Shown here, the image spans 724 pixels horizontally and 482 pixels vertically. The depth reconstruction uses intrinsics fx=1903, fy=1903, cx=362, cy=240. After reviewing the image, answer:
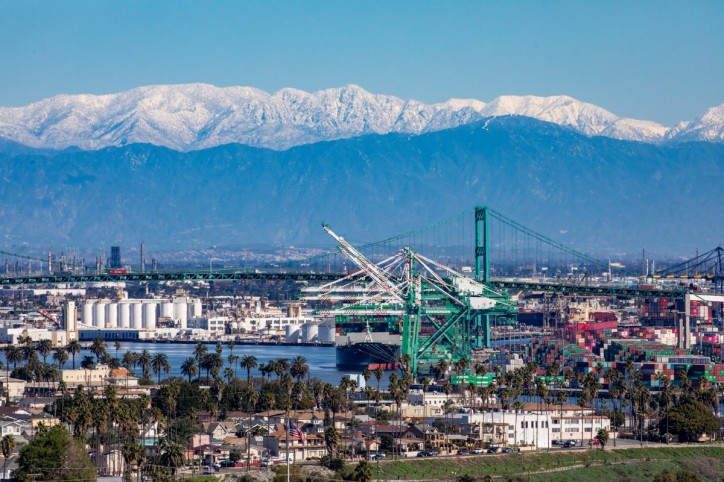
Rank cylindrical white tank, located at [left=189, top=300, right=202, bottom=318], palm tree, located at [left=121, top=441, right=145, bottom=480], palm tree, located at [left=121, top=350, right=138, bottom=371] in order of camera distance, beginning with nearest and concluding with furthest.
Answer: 1. palm tree, located at [left=121, top=441, right=145, bottom=480]
2. palm tree, located at [left=121, top=350, right=138, bottom=371]
3. cylindrical white tank, located at [left=189, top=300, right=202, bottom=318]

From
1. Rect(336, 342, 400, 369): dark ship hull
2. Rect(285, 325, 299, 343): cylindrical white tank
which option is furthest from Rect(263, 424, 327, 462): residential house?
Rect(285, 325, 299, 343): cylindrical white tank

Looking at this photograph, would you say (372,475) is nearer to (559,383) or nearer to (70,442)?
(70,442)

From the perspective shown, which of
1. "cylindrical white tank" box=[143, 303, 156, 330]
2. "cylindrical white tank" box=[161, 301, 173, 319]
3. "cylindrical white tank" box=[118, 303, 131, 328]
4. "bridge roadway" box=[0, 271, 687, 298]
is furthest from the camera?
"cylindrical white tank" box=[161, 301, 173, 319]

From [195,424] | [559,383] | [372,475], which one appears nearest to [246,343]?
[559,383]

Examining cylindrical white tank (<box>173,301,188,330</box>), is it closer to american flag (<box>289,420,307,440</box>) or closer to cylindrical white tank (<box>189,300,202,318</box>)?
cylindrical white tank (<box>189,300,202,318</box>)

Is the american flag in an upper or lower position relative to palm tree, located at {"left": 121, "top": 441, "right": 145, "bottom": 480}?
upper

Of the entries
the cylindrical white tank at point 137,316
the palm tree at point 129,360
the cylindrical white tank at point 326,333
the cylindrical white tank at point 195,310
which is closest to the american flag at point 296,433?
the palm tree at point 129,360
